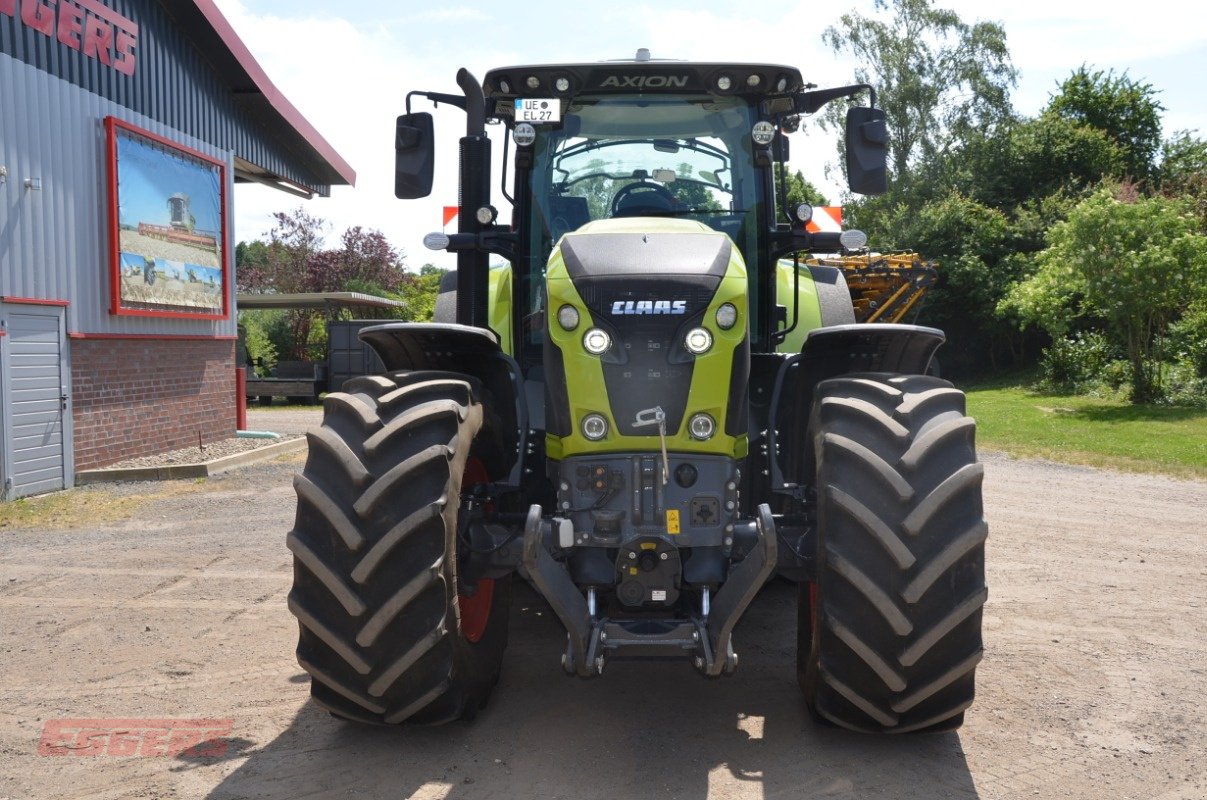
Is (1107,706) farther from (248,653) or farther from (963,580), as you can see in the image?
(248,653)

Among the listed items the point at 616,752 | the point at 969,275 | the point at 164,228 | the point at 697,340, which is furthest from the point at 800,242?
the point at 969,275

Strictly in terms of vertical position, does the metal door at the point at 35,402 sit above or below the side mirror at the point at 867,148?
below

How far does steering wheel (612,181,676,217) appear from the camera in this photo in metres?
5.14

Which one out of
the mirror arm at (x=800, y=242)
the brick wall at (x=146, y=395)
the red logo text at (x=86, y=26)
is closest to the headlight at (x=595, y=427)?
the mirror arm at (x=800, y=242)

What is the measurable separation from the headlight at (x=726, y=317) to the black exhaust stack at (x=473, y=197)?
159 centimetres

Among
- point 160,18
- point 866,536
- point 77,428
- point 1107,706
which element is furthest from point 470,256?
point 160,18

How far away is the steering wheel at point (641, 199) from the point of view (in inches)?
202

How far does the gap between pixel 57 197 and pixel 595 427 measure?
33.1 feet

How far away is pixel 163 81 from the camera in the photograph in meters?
13.9

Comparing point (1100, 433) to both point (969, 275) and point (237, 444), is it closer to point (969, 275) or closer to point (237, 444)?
point (237, 444)

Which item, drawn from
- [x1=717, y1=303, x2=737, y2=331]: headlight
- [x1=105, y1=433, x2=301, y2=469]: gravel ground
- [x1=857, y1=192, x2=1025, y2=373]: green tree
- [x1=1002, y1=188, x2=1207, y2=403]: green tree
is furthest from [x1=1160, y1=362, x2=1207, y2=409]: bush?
[x1=717, y1=303, x2=737, y2=331]: headlight

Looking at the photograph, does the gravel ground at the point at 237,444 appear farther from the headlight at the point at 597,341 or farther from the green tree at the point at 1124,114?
the green tree at the point at 1124,114

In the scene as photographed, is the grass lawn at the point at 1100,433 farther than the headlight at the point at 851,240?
Yes

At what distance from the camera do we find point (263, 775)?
152 inches
